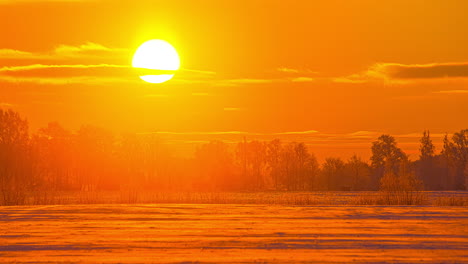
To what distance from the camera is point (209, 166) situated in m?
118

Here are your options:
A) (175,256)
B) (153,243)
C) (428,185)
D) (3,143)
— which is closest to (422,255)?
(175,256)

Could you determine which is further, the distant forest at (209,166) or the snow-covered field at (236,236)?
the distant forest at (209,166)

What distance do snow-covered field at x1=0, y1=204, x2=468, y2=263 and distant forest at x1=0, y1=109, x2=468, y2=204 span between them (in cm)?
6258

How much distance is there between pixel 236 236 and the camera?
1884cm

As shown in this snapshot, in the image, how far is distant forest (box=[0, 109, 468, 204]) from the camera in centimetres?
9656

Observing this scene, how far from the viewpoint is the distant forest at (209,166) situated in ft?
317

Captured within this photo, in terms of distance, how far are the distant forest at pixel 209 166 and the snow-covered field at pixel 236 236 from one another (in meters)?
62.6

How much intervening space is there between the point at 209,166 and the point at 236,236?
327ft

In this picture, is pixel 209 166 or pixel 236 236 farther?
pixel 209 166

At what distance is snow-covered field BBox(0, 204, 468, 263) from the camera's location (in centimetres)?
1514

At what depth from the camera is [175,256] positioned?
50.1 ft

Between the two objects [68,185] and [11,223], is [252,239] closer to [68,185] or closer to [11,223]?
[11,223]

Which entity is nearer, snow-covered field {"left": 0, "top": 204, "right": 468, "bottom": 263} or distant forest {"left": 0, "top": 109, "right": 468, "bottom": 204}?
snow-covered field {"left": 0, "top": 204, "right": 468, "bottom": 263}

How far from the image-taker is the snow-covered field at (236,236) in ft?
49.7
